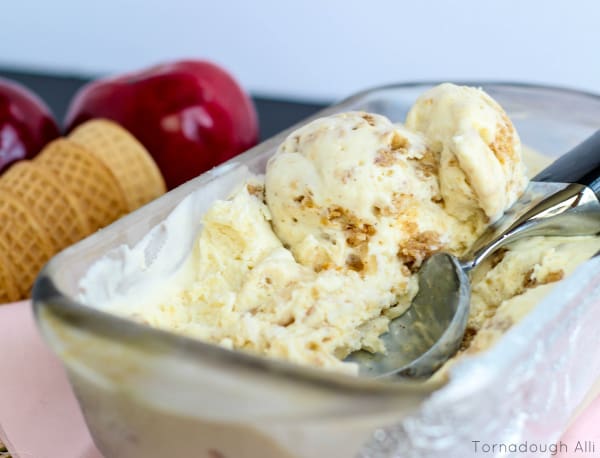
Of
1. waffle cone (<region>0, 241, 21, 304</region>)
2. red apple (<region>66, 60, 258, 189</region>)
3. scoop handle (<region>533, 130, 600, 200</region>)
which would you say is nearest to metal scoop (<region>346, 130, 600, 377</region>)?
scoop handle (<region>533, 130, 600, 200</region>)

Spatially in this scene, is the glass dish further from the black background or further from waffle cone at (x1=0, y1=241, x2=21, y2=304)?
the black background

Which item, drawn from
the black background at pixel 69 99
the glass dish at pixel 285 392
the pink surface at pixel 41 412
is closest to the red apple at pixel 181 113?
the black background at pixel 69 99

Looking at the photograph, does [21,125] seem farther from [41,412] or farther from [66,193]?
[41,412]

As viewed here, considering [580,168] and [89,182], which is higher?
[580,168]

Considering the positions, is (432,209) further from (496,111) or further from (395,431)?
(395,431)

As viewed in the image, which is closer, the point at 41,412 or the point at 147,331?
the point at 147,331

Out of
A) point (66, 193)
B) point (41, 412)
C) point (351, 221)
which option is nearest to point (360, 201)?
point (351, 221)

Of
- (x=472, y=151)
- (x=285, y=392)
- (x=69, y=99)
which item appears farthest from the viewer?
(x=69, y=99)

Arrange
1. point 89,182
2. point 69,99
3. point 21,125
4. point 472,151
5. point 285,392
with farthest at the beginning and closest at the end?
point 69,99
point 21,125
point 89,182
point 472,151
point 285,392
